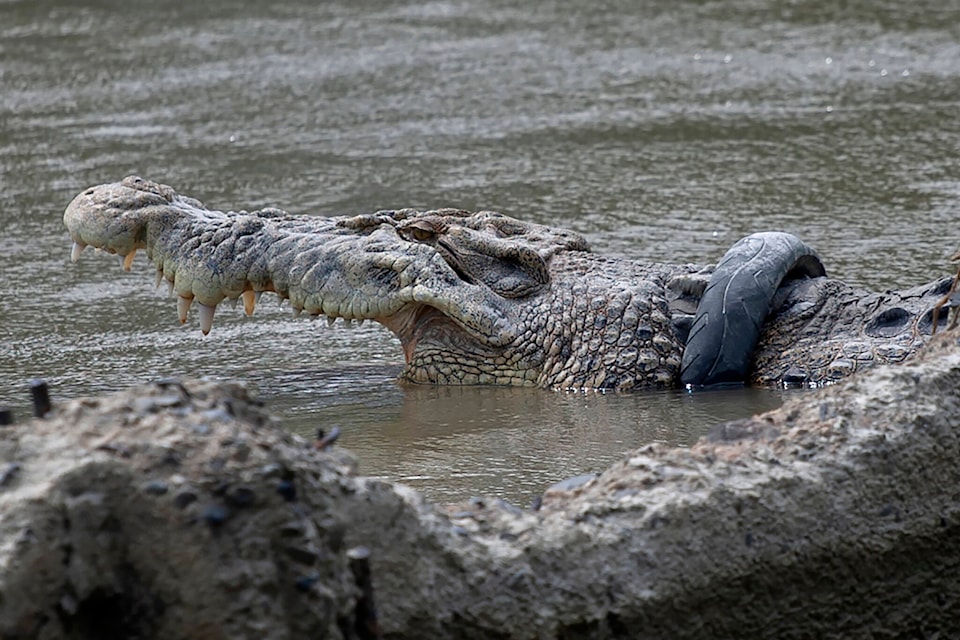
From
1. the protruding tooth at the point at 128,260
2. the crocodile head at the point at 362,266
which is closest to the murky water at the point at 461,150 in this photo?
the crocodile head at the point at 362,266

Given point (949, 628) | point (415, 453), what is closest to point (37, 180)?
point (415, 453)

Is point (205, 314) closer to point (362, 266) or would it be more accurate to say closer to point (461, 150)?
point (362, 266)

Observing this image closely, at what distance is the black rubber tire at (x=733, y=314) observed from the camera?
13.8 ft

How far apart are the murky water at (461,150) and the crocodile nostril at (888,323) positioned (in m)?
0.42

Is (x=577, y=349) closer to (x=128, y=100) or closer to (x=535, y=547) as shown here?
(x=535, y=547)

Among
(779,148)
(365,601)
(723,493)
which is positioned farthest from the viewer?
(779,148)

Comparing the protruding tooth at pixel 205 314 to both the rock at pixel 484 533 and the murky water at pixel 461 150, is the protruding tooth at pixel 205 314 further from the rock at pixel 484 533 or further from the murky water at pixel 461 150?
the rock at pixel 484 533

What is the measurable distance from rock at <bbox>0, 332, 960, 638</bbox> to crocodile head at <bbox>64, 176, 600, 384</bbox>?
82.4 inches

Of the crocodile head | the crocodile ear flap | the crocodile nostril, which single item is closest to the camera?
the crocodile nostril

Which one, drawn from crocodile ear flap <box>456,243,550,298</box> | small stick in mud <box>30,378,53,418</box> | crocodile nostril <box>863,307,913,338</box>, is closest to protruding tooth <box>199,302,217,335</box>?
crocodile ear flap <box>456,243,550,298</box>

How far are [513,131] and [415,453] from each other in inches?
160

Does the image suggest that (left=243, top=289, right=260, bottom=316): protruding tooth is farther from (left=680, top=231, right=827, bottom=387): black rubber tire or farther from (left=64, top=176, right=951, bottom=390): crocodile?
(left=680, top=231, right=827, bottom=387): black rubber tire

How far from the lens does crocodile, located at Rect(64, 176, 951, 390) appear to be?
4.24 meters

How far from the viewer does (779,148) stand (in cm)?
704
